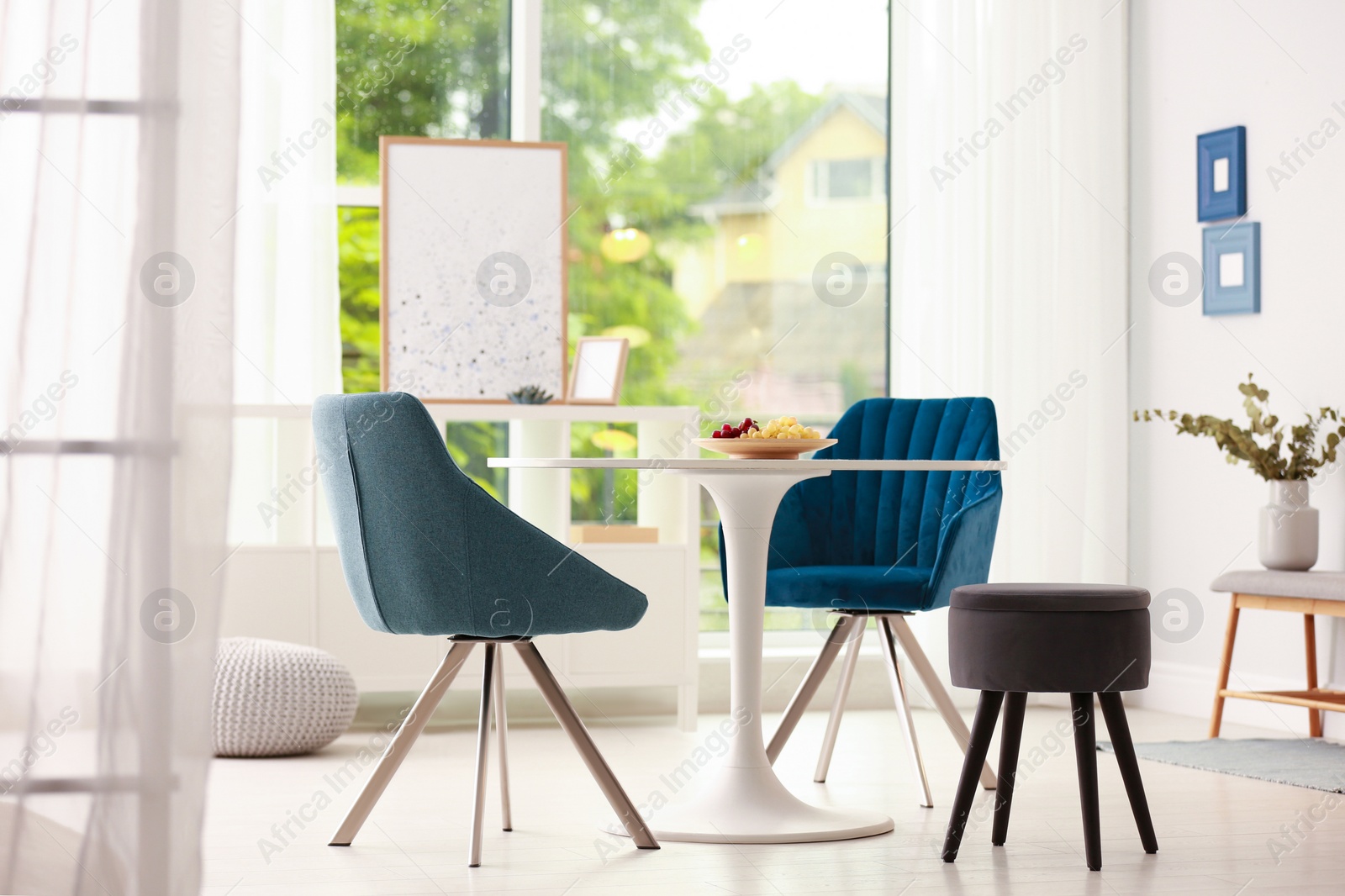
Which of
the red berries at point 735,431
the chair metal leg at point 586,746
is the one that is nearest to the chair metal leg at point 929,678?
the red berries at point 735,431

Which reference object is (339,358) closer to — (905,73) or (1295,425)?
(905,73)

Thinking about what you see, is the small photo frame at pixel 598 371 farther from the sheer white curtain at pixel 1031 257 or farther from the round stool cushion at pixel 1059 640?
the round stool cushion at pixel 1059 640

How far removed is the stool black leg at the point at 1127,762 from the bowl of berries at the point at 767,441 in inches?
28.0

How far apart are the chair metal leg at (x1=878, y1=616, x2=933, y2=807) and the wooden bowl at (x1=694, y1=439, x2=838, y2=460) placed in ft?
1.89

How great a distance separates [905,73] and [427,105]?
1.54 m

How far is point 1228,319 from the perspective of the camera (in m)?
4.61

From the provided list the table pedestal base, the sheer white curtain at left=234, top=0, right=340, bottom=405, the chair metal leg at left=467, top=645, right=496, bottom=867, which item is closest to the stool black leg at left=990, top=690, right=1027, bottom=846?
the table pedestal base

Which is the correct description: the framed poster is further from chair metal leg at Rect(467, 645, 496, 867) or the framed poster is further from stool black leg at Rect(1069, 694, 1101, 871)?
stool black leg at Rect(1069, 694, 1101, 871)

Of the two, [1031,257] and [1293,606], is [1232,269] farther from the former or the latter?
[1293,606]

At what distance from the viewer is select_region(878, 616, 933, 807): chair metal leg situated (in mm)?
3314

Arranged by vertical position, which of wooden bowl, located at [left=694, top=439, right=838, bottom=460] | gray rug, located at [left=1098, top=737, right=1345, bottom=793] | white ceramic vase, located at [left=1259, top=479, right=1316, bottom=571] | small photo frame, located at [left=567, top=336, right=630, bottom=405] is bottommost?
gray rug, located at [left=1098, top=737, right=1345, bottom=793]

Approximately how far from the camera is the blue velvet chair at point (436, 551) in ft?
8.73

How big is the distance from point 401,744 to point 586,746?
34cm

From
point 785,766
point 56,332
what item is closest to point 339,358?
point 785,766
